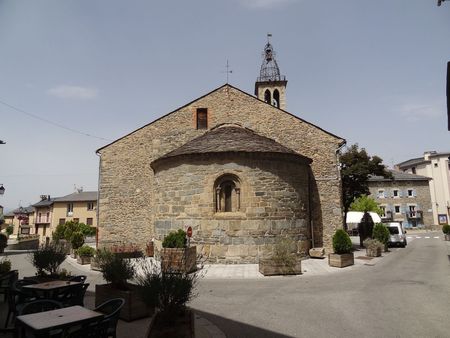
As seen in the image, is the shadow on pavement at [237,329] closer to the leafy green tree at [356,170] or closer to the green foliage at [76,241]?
the green foliage at [76,241]

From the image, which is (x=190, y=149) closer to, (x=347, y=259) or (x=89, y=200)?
(x=347, y=259)

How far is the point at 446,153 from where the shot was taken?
50.8 m

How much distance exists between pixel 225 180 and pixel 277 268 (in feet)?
15.0

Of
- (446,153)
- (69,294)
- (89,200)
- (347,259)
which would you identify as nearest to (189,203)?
(347,259)

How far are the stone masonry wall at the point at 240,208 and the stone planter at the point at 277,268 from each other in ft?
6.56

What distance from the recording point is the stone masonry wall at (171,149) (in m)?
17.8

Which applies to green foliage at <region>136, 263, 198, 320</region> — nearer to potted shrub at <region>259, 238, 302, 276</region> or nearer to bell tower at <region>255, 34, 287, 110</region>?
potted shrub at <region>259, 238, 302, 276</region>

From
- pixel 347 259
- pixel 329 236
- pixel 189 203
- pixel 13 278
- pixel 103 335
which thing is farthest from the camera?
pixel 329 236

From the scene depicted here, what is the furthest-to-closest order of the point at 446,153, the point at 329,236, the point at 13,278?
the point at 446,153
the point at 329,236
the point at 13,278

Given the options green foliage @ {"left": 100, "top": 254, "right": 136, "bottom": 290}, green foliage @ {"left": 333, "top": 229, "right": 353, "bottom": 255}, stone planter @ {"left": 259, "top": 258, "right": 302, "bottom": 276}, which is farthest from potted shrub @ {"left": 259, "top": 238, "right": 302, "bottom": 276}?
green foliage @ {"left": 100, "top": 254, "right": 136, "bottom": 290}

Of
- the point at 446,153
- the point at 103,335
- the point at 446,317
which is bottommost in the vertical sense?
the point at 446,317

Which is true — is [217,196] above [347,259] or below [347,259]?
above

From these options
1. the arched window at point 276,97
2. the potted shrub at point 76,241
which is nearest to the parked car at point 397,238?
the arched window at point 276,97

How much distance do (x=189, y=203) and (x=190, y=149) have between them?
2.54 metres
